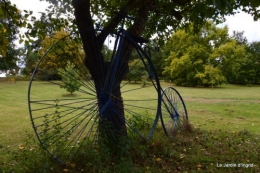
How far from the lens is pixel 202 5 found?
3596 millimetres

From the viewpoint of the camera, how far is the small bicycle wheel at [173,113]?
505 cm

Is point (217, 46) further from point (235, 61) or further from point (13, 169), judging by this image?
point (13, 169)

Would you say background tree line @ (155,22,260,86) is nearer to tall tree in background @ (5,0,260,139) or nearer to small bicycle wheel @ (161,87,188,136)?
small bicycle wheel @ (161,87,188,136)

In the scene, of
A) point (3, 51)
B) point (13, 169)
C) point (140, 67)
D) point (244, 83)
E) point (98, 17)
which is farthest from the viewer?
point (244, 83)

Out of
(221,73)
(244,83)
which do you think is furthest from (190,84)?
(244,83)

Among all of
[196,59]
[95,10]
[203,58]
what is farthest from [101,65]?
[203,58]

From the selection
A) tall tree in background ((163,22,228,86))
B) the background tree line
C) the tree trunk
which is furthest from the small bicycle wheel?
tall tree in background ((163,22,228,86))

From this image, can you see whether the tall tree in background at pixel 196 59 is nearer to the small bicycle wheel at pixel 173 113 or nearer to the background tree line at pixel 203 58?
the background tree line at pixel 203 58

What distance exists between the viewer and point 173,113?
5.42 meters

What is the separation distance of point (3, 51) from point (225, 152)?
3.55m

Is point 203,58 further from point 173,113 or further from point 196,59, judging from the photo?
point 173,113

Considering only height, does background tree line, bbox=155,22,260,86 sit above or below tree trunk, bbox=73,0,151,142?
above

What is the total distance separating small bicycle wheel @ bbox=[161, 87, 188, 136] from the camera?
5.05 m

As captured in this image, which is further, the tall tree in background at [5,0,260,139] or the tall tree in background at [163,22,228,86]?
the tall tree in background at [163,22,228,86]
